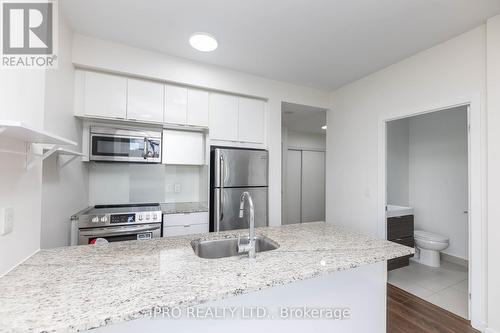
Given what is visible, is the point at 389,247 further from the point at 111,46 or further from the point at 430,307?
the point at 111,46

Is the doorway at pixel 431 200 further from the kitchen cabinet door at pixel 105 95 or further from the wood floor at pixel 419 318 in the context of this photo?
the kitchen cabinet door at pixel 105 95

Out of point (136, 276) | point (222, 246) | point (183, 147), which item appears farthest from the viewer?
point (183, 147)

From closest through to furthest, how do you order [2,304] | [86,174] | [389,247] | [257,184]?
[2,304] < [389,247] < [86,174] < [257,184]

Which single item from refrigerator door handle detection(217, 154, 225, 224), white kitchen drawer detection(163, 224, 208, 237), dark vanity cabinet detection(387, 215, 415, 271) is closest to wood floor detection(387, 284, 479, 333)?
dark vanity cabinet detection(387, 215, 415, 271)

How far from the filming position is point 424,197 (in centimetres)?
377

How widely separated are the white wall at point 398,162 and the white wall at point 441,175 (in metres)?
0.08

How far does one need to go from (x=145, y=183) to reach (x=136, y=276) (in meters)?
2.27

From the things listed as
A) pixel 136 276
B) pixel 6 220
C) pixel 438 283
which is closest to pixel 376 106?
pixel 438 283

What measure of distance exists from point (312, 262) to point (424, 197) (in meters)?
3.72

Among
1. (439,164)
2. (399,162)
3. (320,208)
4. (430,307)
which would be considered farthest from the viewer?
(320,208)

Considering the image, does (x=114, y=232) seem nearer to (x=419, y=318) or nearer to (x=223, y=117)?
(x=223, y=117)

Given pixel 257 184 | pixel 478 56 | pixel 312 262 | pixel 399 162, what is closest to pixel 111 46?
pixel 257 184

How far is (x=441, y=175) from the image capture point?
3.56 metres

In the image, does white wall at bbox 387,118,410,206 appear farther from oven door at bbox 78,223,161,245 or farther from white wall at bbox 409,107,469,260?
oven door at bbox 78,223,161,245
